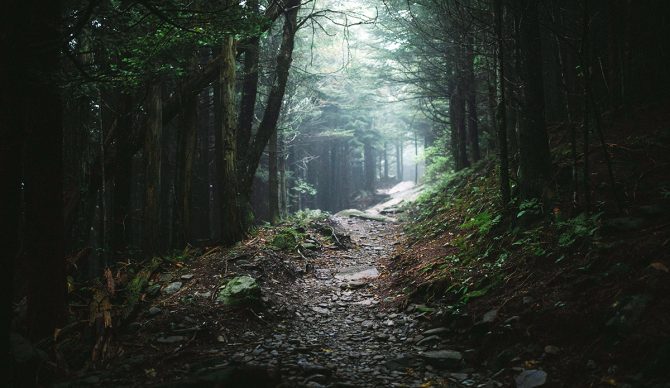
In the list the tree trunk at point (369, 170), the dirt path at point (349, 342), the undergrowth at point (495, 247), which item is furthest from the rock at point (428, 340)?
the tree trunk at point (369, 170)

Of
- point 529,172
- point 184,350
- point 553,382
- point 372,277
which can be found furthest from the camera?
point 372,277

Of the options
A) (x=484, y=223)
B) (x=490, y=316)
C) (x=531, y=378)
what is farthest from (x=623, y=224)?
(x=484, y=223)

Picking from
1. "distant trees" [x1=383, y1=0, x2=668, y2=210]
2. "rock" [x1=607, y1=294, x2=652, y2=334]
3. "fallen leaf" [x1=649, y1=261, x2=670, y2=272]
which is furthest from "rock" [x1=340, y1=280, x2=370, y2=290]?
"fallen leaf" [x1=649, y1=261, x2=670, y2=272]

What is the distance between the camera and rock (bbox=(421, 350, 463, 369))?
150 inches

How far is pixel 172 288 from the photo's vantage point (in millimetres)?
6246

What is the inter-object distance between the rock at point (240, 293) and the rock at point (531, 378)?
12.4 ft

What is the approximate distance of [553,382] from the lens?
296 centimetres

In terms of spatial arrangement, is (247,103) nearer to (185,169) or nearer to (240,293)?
(185,169)

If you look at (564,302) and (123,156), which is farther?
(123,156)

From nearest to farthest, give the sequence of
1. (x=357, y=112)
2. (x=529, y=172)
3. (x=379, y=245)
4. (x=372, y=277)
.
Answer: (x=529, y=172) → (x=372, y=277) → (x=379, y=245) → (x=357, y=112)

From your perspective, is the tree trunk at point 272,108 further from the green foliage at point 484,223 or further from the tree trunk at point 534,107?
the tree trunk at point 534,107

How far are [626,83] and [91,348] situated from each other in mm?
9659

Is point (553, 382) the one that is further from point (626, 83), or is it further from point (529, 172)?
point (626, 83)

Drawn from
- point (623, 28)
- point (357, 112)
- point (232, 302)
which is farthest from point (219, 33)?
point (357, 112)
